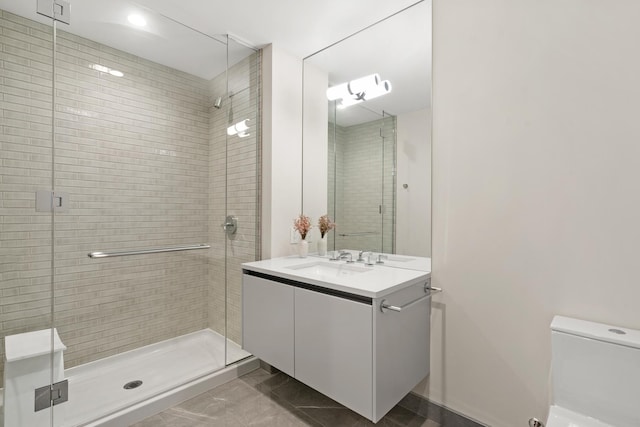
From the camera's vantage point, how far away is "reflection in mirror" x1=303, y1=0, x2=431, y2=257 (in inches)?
70.4

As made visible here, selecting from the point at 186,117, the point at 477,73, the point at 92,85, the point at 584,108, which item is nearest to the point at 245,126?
the point at 186,117

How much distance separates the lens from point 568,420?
3.63 feet

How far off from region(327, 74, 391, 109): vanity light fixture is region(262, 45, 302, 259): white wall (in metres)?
0.37

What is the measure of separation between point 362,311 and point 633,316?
3.38ft

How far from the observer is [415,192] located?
5.95ft

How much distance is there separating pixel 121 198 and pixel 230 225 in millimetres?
758

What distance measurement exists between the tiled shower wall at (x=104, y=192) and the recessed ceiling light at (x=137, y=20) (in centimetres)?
21

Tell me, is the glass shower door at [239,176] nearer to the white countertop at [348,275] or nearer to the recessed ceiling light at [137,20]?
the white countertop at [348,275]

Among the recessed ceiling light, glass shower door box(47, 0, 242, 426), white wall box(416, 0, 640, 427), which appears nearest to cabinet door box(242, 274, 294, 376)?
glass shower door box(47, 0, 242, 426)

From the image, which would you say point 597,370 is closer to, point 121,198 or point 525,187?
point 525,187

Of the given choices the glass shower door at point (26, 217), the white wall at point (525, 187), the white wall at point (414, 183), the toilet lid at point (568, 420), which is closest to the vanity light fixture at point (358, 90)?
the white wall at point (414, 183)

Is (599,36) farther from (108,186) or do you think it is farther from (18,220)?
(18,220)

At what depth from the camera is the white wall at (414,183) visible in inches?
68.9

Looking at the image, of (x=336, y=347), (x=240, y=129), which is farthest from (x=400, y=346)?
(x=240, y=129)
